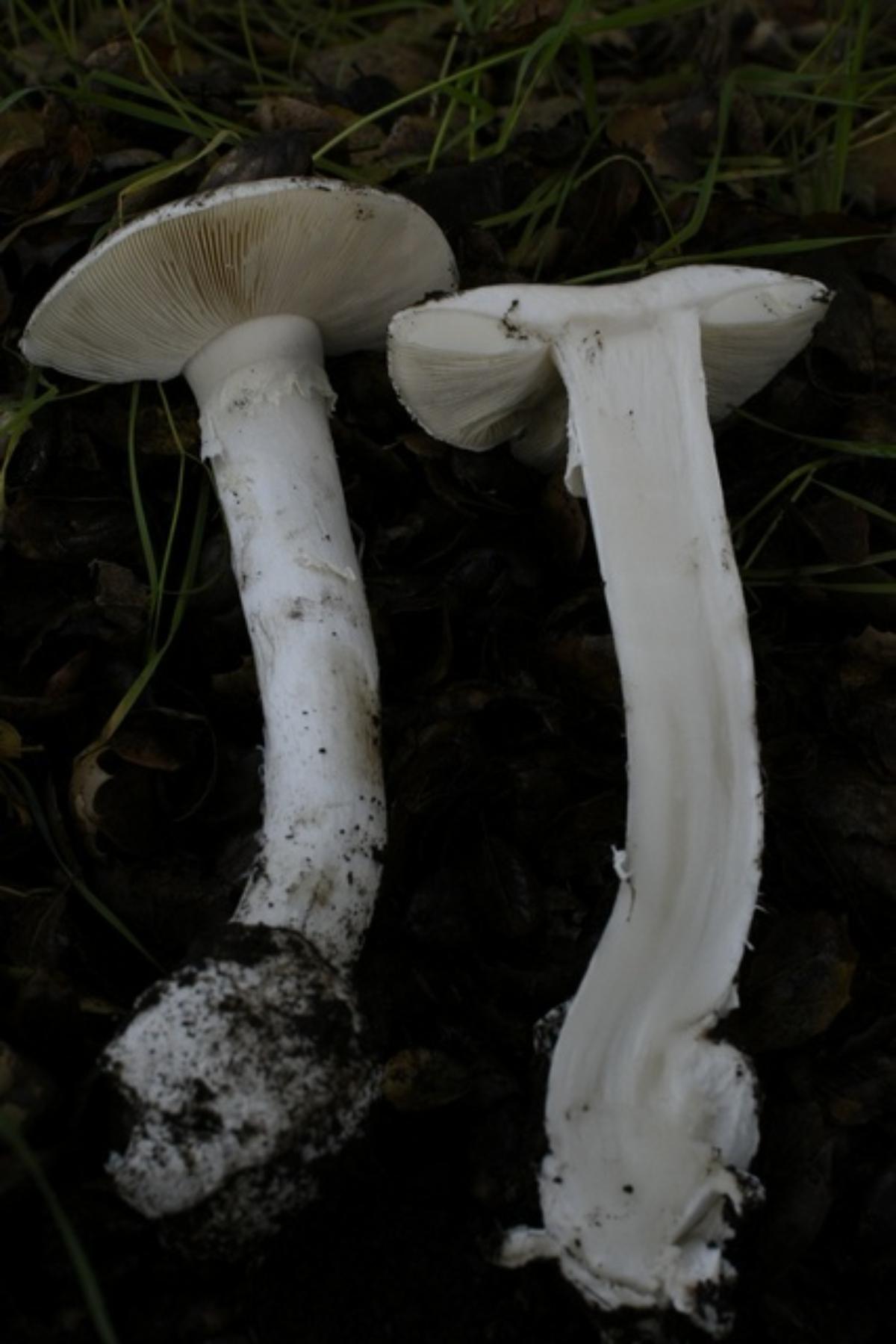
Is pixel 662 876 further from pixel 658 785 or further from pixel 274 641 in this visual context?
pixel 274 641

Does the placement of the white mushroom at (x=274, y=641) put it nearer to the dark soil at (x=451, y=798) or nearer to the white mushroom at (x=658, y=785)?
the dark soil at (x=451, y=798)

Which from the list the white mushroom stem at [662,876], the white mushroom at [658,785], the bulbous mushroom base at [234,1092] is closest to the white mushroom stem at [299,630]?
the bulbous mushroom base at [234,1092]

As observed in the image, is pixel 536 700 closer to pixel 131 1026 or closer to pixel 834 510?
pixel 834 510

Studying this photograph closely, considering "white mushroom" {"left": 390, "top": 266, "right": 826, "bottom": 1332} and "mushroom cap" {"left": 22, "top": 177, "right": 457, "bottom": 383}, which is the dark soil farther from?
"mushroom cap" {"left": 22, "top": 177, "right": 457, "bottom": 383}

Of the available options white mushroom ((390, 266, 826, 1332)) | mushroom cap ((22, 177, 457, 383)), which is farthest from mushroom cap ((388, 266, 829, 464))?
mushroom cap ((22, 177, 457, 383))

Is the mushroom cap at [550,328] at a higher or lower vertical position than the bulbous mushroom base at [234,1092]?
higher

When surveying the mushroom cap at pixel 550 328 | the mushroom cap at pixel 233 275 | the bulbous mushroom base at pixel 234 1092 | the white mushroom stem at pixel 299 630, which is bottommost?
the bulbous mushroom base at pixel 234 1092

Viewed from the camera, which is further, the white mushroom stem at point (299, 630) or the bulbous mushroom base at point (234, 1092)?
the white mushroom stem at point (299, 630)
